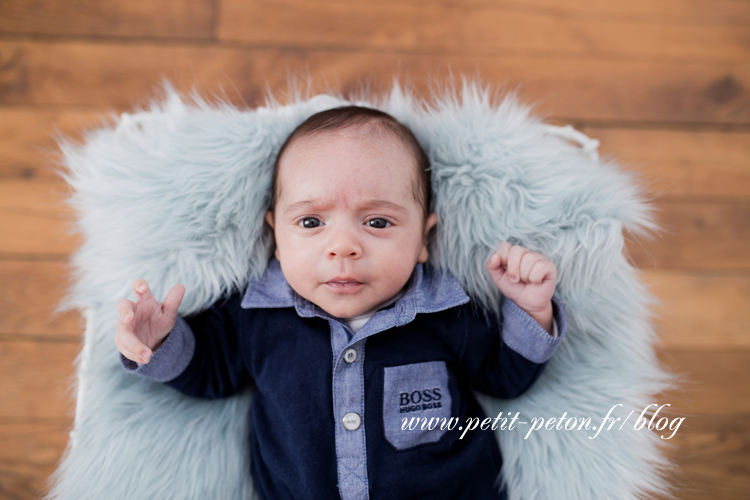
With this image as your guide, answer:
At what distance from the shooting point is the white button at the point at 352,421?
2.97ft

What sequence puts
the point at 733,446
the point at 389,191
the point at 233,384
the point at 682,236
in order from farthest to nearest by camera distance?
the point at 682,236 < the point at 733,446 < the point at 233,384 < the point at 389,191

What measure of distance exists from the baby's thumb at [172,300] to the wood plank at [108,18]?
938 mm

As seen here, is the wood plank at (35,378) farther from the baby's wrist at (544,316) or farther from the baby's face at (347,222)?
the baby's wrist at (544,316)

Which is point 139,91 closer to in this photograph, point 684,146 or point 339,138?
point 339,138

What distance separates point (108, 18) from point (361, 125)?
1030 millimetres

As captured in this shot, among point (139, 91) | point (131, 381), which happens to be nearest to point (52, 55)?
point (139, 91)

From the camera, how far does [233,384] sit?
1.02m

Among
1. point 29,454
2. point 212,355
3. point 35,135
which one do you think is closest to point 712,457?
point 212,355

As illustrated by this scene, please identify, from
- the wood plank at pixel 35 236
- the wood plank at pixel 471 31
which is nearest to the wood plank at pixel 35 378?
the wood plank at pixel 35 236

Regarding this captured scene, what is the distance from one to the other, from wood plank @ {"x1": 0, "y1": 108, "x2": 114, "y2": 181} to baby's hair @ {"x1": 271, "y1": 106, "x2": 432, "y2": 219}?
75cm

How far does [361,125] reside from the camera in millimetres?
941

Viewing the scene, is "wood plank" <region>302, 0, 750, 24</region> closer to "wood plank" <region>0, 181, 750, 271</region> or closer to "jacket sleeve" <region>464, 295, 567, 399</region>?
"wood plank" <region>0, 181, 750, 271</region>

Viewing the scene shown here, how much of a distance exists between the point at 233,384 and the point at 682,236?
4.06 feet

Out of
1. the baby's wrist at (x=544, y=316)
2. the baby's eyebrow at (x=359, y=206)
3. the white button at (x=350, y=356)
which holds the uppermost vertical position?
the baby's eyebrow at (x=359, y=206)
